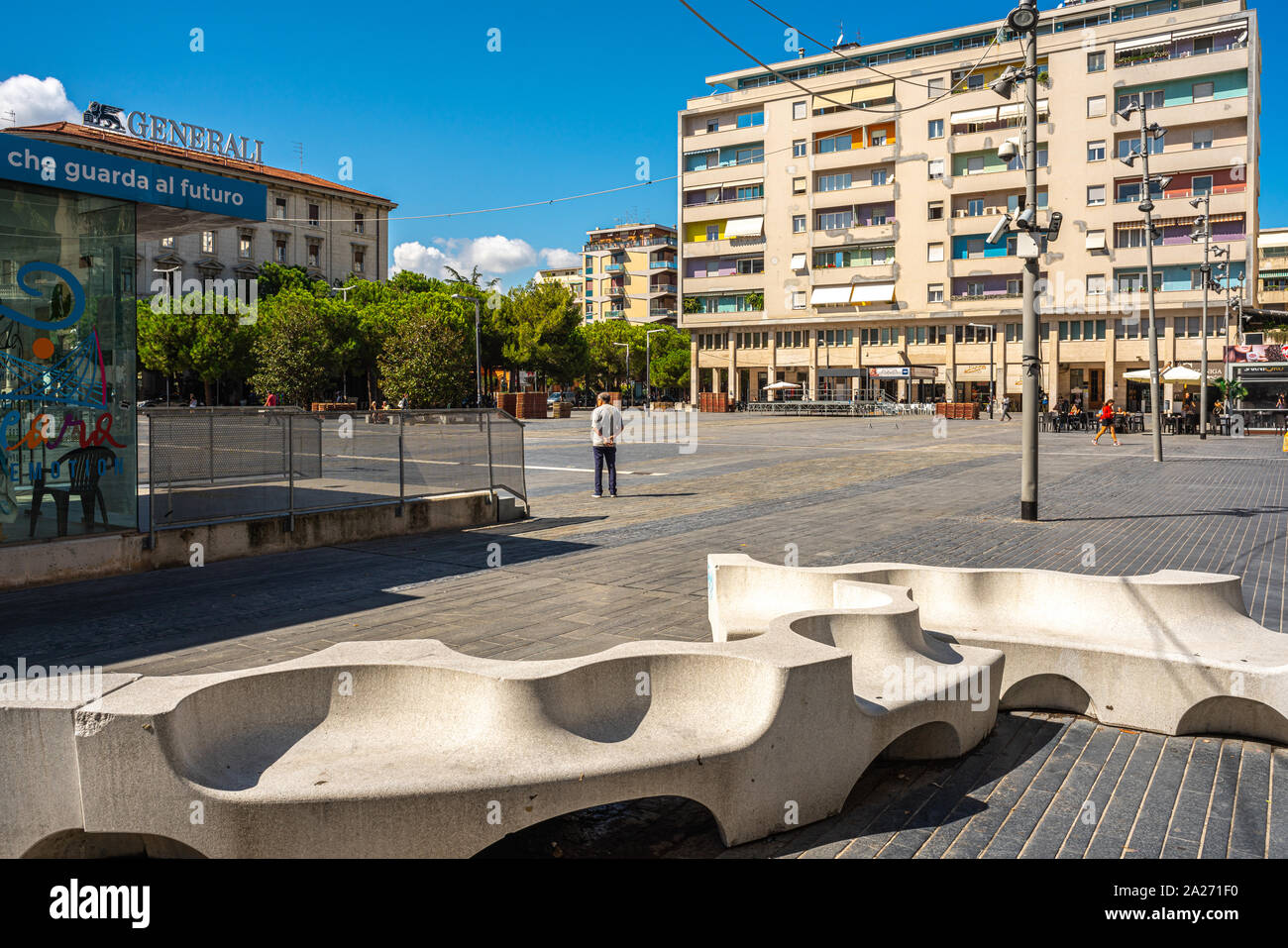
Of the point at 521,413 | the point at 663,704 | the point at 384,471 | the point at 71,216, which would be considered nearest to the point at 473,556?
the point at 384,471

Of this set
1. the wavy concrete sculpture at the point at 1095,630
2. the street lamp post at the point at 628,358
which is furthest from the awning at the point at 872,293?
the wavy concrete sculpture at the point at 1095,630

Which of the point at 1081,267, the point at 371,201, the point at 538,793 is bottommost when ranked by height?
the point at 538,793

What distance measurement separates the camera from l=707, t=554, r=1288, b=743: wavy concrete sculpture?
4.99 m

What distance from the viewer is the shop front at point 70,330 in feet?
27.9

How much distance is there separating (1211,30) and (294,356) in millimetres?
55486

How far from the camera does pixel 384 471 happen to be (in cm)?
1188

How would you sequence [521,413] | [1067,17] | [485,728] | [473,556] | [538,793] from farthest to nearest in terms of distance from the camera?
[1067,17] < [521,413] < [473,556] < [485,728] < [538,793]

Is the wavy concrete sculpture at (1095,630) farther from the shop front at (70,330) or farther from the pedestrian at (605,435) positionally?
the pedestrian at (605,435)

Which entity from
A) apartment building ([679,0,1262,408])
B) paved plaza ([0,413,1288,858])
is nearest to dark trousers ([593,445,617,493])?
paved plaza ([0,413,1288,858])

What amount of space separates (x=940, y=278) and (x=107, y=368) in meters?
64.5

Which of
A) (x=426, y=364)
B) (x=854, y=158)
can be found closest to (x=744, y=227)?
(x=854, y=158)

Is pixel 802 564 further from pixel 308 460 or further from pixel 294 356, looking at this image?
pixel 294 356

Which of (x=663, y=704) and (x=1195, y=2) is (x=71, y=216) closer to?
(x=663, y=704)

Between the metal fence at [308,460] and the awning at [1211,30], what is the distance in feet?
200
